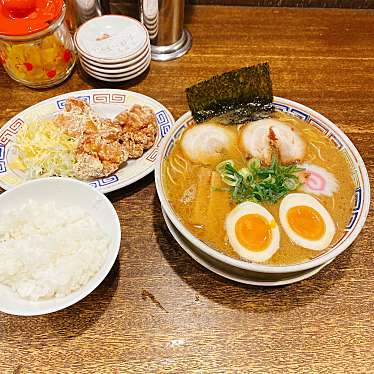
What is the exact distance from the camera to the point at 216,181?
1.55 meters

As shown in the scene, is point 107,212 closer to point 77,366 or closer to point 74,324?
point 74,324

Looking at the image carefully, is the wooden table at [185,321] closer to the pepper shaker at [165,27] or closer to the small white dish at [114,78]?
the small white dish at [114,78]

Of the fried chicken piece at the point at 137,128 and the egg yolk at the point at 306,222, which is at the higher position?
the egg yolk at the point at 306,222

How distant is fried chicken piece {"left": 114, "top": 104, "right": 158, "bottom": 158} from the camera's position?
179cm

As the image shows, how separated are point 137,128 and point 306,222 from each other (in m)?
0.79

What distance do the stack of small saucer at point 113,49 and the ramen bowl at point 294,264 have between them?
0.57 metres

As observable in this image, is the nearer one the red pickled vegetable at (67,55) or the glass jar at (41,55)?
→ the glass jar at (41,55)

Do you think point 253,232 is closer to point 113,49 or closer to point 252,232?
point 252,232

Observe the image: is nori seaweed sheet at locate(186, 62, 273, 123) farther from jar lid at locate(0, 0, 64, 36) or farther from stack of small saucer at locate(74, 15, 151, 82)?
jar lid at locate(0, 0, 64, 36)

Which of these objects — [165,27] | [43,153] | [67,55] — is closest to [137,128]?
[43,153]

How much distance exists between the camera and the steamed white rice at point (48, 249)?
4.39 ft

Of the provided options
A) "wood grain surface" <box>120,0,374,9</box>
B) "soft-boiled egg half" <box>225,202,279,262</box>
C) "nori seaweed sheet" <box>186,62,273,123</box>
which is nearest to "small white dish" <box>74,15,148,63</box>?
"wood grain surface" <box>120,0,374,9</box>

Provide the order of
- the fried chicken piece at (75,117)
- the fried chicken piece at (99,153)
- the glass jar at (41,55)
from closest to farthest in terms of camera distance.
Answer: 1. the fried chicken piece at (99,153)
2. the fried chicken piece at (75,117)
3. the glass jar at (41,55)

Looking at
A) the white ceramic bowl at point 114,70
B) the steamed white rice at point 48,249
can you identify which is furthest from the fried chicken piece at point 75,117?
the steamed white rice at point 48,249
